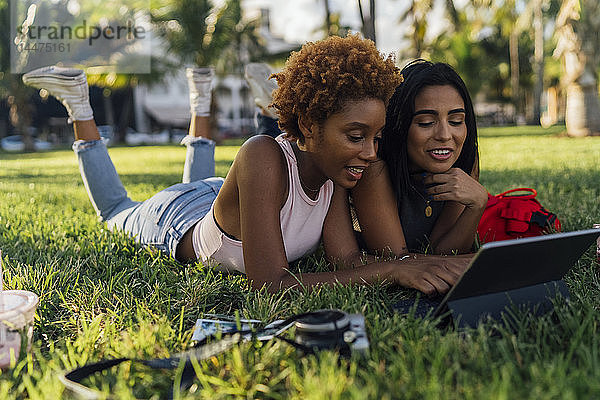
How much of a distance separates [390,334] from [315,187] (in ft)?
3.02

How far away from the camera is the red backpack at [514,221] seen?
10.3 ft

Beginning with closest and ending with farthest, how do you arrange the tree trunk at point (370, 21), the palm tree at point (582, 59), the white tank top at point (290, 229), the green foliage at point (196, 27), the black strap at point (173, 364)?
the black strap at point (173, 364)
the white tank top at point (290, 229)
the tree trunk at point (370, 21)
the palm tree at point (582, 59)
the green foliage at point (196, 27)

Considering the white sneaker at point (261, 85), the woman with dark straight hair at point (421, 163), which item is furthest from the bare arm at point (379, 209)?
the white sneaker at point (261, 85)

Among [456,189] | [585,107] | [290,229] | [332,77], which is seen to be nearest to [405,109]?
[456,189]

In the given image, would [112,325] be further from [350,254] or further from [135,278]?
[350,254]

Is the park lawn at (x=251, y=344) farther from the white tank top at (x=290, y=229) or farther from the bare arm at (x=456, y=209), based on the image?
the bare arm at (x=456, y=209)

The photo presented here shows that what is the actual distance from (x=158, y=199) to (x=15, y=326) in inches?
67.6

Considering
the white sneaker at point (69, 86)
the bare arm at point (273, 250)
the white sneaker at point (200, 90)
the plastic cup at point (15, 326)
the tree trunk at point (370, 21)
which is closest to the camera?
the plastic cup at point (15, 326)

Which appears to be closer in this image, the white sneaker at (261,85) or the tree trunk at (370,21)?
the white sneaker at (261,85)

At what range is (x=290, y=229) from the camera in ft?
8.68

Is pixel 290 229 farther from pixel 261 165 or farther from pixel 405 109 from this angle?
pixel 405 109

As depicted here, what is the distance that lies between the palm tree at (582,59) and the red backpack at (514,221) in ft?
38.6

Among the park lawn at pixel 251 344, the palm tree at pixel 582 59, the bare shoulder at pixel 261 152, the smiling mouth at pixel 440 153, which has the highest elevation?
the palm tree at pixel 582 59

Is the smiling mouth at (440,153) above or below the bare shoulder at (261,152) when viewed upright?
below
